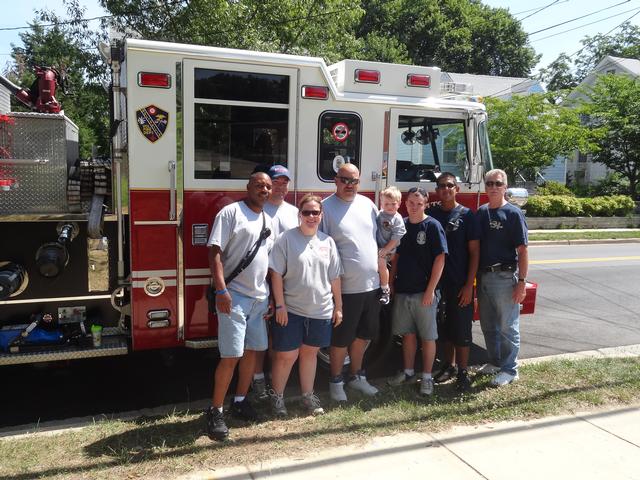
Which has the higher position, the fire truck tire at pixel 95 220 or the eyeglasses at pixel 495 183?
the eyeglasses at pixel 495 183

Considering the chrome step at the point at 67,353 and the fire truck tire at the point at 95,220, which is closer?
the chrome step at the point at 67,353

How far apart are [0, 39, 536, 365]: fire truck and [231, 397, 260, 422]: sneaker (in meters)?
0.62

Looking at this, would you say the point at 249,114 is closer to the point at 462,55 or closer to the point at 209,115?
the point at 209,115

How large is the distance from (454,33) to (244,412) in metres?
45.9

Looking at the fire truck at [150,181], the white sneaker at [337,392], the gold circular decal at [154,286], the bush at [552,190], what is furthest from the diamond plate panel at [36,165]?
the bush at [552,190]

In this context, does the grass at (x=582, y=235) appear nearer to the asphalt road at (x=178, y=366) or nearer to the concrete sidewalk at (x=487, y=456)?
the asphalt road at (x=178, y=366)

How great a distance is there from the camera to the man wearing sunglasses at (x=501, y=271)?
190 inches

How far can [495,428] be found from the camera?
13.9ft

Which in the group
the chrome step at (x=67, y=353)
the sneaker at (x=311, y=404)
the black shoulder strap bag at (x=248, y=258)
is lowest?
the sneaker at (x=311, y=404)

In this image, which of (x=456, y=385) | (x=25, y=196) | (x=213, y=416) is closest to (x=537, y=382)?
(x=456, y=385)

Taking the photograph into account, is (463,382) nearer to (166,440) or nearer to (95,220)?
(166,440)

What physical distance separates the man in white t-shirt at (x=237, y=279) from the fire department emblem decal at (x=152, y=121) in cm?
95

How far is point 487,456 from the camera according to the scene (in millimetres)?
3830

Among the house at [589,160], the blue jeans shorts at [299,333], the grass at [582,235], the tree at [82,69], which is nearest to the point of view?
the blue jeans shorts at [299,333]
